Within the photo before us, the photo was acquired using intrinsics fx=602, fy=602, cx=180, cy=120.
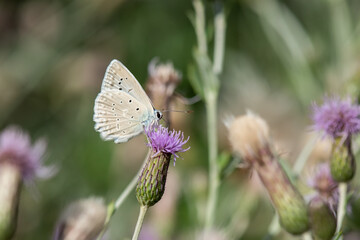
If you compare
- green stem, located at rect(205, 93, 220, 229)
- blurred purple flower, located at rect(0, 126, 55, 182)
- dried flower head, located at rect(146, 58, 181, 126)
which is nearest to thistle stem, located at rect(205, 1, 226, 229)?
green stem, located at rect(205, 93, 220, 229)

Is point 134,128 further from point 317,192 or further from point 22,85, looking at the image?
point 22,85

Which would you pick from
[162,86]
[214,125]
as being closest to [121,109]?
[162,86]

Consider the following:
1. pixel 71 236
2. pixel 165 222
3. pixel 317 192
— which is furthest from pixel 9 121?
pixel 317 192

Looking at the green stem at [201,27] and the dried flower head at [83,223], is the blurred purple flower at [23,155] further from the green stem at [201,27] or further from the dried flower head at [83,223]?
the green stem at [201,27]

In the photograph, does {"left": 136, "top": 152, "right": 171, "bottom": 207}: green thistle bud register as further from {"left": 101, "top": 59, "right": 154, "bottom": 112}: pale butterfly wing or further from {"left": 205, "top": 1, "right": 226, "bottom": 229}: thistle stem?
{"left": 205, "top": 1, "right": 226, "bottom": 229}: thistle stem

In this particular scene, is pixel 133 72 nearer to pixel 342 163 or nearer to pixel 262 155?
pixel 262 155
